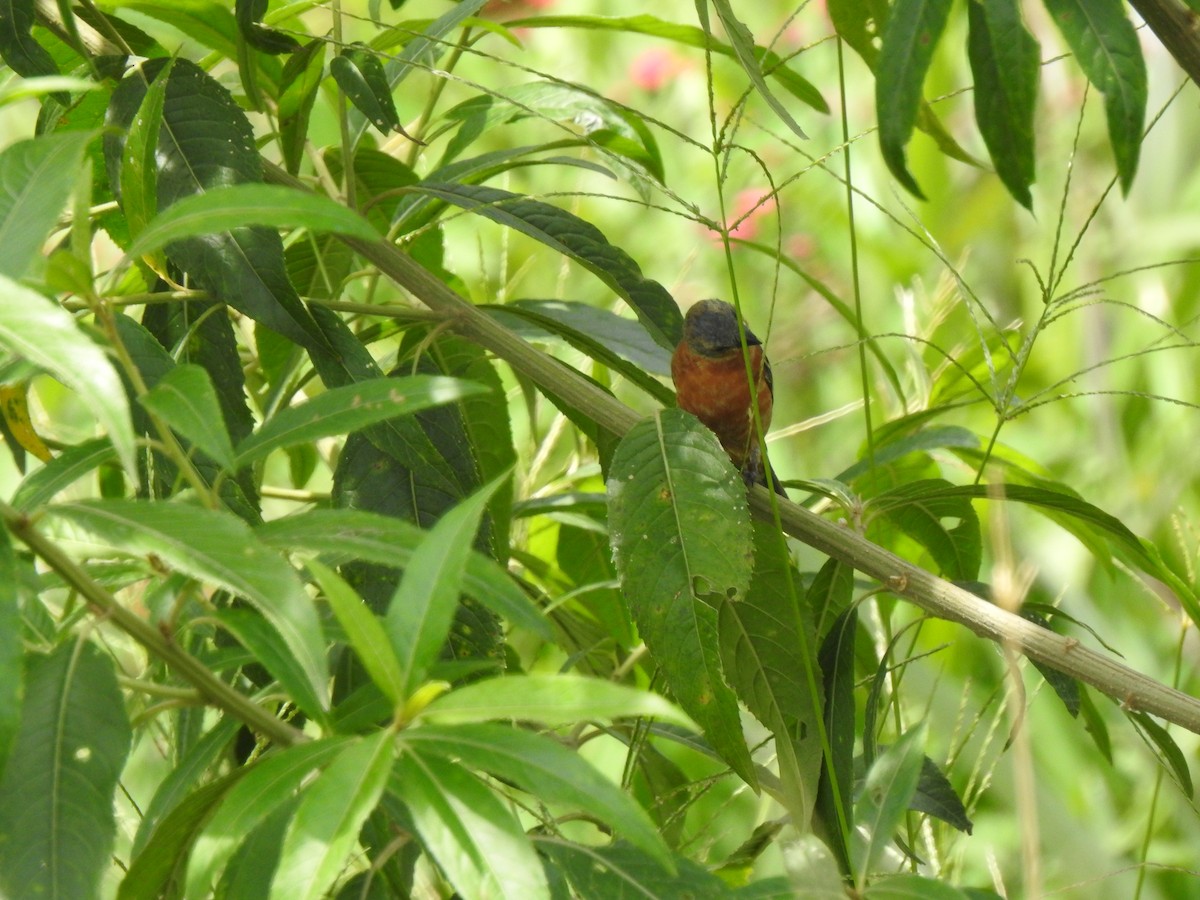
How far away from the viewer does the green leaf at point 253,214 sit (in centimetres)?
98

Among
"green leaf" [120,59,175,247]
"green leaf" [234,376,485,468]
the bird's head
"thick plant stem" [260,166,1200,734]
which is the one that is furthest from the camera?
the bird's head

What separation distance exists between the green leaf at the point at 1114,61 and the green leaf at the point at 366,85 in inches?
29.8

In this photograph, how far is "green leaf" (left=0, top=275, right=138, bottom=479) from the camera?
2.63 feet

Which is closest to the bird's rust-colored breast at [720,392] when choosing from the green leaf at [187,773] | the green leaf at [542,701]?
the green leaf at [187,773]

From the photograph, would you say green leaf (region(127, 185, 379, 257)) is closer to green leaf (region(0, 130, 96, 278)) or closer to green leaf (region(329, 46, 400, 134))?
green leaf (region(0, 130, 96, 278))

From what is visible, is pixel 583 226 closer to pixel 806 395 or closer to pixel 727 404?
pixel 727 404

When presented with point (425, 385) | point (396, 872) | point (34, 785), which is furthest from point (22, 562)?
point (396, 872)

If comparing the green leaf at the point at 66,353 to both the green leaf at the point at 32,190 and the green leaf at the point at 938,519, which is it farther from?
the green leaf at the point at 938,519

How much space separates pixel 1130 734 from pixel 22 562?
3.13m

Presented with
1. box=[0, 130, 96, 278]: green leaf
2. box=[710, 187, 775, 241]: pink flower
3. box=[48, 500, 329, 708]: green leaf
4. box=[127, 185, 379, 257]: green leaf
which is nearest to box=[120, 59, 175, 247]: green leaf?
box=[0, 130, 96, 278]: green leaf

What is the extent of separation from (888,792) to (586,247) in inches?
30.6

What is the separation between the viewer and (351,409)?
1.06m

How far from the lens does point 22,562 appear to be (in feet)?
3.64

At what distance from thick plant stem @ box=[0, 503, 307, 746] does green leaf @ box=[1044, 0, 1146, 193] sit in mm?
840
